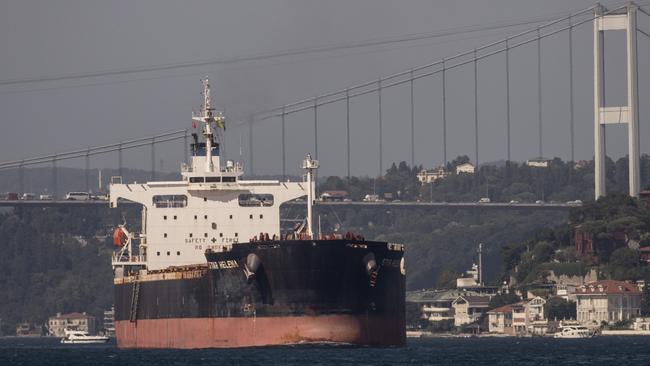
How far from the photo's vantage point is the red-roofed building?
143 m

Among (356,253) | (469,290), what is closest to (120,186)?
(356,253)

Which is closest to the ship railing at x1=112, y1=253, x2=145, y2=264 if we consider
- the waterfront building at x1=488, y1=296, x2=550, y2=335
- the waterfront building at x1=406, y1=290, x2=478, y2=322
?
the waterfront building at x1=488, y1=296, x2=550, y2=335

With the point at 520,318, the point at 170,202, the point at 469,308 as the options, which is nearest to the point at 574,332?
the point at 520,318

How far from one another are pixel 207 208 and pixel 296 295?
440 inches

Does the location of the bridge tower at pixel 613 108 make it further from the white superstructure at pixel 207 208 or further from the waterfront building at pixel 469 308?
the white superstructure at pixel 207 208

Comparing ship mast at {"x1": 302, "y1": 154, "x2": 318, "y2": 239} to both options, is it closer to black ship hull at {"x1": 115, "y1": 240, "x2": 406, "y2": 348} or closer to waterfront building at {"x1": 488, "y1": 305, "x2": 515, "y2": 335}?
black ship hull at {"x1": 115, "y1": 240, "x2": 406, "y2": 348}

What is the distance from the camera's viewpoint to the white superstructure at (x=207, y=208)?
8988 cm

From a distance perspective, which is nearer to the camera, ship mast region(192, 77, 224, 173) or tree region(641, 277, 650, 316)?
ship mast region(192, 77, 224, 173)

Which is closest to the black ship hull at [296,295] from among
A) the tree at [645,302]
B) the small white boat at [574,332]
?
the small white boat at [574,332]

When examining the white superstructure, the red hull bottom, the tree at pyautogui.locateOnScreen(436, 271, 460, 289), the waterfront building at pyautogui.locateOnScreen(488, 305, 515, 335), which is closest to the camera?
the red hull bottom

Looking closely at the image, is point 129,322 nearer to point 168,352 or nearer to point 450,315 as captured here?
point 168,352

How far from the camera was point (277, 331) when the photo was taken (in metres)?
80.6

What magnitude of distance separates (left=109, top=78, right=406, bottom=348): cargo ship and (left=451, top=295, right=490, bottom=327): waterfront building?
67.9m

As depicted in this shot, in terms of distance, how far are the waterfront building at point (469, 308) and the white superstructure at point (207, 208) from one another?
72235 millimetres
